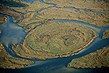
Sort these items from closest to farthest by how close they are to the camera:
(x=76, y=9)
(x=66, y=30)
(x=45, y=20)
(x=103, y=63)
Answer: (x=103, y=63) → (x=66, y=30) → (x=45, y=20) → (x=76, y=9)

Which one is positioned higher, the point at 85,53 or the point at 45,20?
the point at 45,20

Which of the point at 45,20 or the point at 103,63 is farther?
the point at 45,20

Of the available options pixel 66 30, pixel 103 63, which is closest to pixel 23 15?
pixel 66 30

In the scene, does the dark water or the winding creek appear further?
the winding creek

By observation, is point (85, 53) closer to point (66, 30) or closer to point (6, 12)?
point (66, 30)

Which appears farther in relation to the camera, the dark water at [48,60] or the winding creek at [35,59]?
the winding creek at [35,59]

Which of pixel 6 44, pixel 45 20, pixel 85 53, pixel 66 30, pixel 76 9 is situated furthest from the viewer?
pixel 76 9

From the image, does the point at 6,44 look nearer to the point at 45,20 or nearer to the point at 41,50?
the point at 41,50

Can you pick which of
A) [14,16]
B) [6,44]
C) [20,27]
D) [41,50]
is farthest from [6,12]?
[41,50]

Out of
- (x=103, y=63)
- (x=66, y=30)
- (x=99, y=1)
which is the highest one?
(x=99, y=1)
